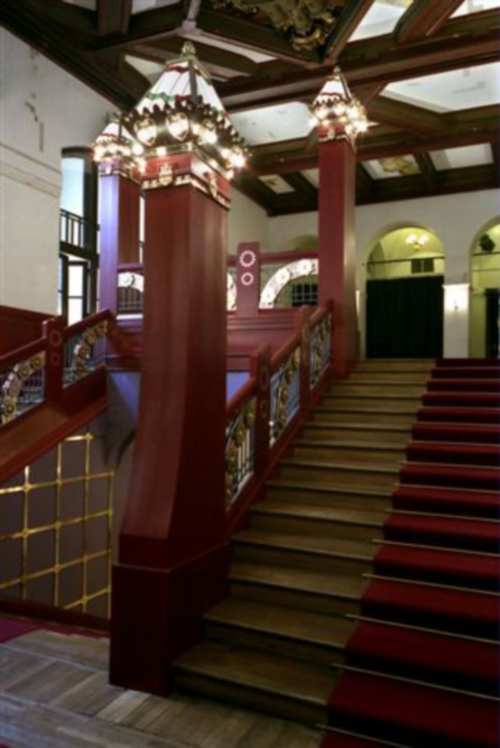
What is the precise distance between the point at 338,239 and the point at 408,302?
7164 mm

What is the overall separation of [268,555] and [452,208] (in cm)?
1083

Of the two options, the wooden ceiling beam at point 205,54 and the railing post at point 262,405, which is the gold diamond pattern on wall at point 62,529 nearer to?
the railing post at point 262,405

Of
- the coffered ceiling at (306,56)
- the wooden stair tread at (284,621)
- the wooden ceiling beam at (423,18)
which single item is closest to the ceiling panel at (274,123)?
the coffered ceiling at (306,56)

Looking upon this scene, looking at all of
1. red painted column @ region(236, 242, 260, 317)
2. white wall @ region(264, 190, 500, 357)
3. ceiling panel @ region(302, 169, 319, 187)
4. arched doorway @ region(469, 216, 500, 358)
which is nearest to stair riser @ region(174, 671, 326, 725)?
red painted column @ region(236, 242, 260, 317)

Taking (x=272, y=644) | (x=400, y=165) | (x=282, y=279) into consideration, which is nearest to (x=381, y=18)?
(x=282, y=279)

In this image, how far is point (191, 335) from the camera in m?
3.33

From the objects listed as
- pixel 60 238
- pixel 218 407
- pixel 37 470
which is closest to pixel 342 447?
pixel 218 407

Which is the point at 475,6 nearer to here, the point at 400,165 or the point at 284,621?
the point at 400,165

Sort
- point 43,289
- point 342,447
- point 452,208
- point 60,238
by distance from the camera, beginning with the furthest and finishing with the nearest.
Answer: point 452,208 → point 60,238 → point 43,289 → point 342,447

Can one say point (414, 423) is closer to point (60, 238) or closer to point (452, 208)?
point (60, 238)

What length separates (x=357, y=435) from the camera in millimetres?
5395

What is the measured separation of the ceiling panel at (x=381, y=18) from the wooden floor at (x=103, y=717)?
26.5 ft

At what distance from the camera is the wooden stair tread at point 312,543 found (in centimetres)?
381

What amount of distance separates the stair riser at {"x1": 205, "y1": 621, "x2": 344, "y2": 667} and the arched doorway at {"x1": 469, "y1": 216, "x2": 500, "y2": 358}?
10846 millimetres
